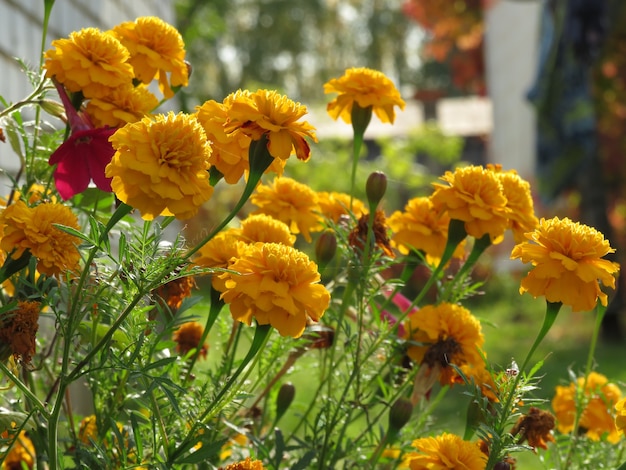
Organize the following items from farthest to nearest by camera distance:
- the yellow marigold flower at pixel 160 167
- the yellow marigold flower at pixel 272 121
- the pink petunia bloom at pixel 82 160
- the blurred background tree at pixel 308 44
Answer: the blurred background tree at pixel 308 44 < the pink petunia bloom at pixel 82 160 < the yellow marigold flower at pixel 272 121 < the yellow marigold flower at pixel 160 167

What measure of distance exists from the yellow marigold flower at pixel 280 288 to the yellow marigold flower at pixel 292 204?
36 cm

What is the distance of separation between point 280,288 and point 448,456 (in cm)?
28

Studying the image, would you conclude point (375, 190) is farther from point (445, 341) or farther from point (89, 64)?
point (89, 64)

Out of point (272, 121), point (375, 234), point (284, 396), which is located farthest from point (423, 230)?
point (272, 121)

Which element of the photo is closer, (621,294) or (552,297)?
(552,297)

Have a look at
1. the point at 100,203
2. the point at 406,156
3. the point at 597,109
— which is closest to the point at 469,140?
the point at 406,156

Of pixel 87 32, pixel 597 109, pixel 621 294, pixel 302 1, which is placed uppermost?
pixel 302 1

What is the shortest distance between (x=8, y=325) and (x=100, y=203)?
34cm

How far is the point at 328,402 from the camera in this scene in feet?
3.72

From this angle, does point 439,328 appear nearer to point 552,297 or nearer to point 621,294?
point 552,297

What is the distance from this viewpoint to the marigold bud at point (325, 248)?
1.18 m

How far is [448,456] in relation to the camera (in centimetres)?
96

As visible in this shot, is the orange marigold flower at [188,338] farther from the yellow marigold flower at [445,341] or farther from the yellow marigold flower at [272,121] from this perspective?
the yellow marigold flower at [272,121]

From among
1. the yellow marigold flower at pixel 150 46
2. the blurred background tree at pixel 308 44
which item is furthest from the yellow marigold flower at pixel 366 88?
the blurred background tree at pixel 308 44
